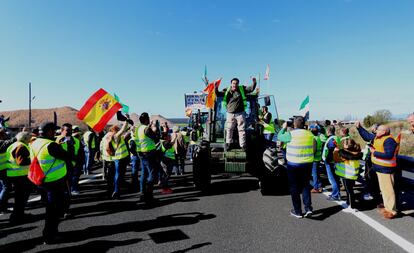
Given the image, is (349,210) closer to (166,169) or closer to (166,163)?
(166,169)

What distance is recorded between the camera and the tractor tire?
703 cm

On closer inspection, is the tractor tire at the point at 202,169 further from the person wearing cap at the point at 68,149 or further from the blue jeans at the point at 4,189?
the blue jeans at the point at 4,189

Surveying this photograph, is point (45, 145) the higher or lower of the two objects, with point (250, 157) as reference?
higher

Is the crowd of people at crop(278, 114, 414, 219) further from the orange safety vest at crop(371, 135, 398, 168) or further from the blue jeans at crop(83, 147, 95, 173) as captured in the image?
the blue jeans at crop(83, 147, 95, 173)

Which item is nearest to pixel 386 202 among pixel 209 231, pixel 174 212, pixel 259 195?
pixel 259 195

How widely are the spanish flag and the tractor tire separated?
236 cm

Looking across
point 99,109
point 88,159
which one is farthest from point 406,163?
point 88,159

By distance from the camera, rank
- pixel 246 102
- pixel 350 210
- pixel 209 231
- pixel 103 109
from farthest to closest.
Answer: pixel 246 102
pixel 103 109
pixel 350 210
pixel 209 231

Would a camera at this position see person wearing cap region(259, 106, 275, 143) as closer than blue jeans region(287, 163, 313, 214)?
No

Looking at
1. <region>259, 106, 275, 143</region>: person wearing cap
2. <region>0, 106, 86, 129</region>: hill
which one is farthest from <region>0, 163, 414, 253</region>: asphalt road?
<region>0, 106, 86, 129</region>: hill

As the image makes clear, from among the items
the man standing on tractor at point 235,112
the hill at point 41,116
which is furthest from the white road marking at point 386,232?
the hill at point 41,116

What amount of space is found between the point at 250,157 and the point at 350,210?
253 cm

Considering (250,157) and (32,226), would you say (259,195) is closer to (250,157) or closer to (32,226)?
(250,157)

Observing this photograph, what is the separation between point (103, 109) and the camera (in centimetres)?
693
